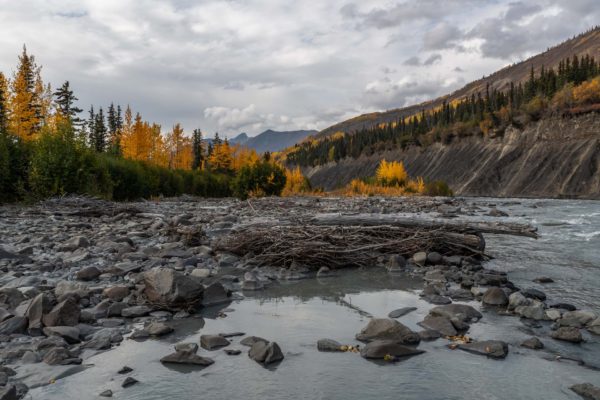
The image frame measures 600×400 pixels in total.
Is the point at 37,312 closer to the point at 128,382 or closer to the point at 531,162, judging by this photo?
the point at 128,382

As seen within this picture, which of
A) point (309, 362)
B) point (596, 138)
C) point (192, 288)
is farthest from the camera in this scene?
point (596, 138)

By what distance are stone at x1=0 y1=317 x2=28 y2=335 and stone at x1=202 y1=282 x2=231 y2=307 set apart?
1922 millimetres

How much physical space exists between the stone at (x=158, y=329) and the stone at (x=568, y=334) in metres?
3.86

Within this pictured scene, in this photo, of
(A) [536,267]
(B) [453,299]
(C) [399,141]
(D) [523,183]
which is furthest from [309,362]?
(C) [399,141]

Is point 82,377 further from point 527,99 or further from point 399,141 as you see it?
point 399,141

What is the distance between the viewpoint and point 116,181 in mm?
27562

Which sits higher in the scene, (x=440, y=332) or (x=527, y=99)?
(x=527, y=99)

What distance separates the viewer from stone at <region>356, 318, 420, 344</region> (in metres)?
4.23

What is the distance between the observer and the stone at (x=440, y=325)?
4473 mm

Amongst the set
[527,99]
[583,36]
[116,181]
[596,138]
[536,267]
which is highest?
[583,36]

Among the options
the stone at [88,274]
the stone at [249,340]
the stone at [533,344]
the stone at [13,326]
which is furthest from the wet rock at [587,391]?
the stone at [88,274]

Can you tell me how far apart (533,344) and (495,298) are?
1.47 metres

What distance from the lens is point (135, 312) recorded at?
5.01 meters

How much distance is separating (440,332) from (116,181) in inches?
1045
